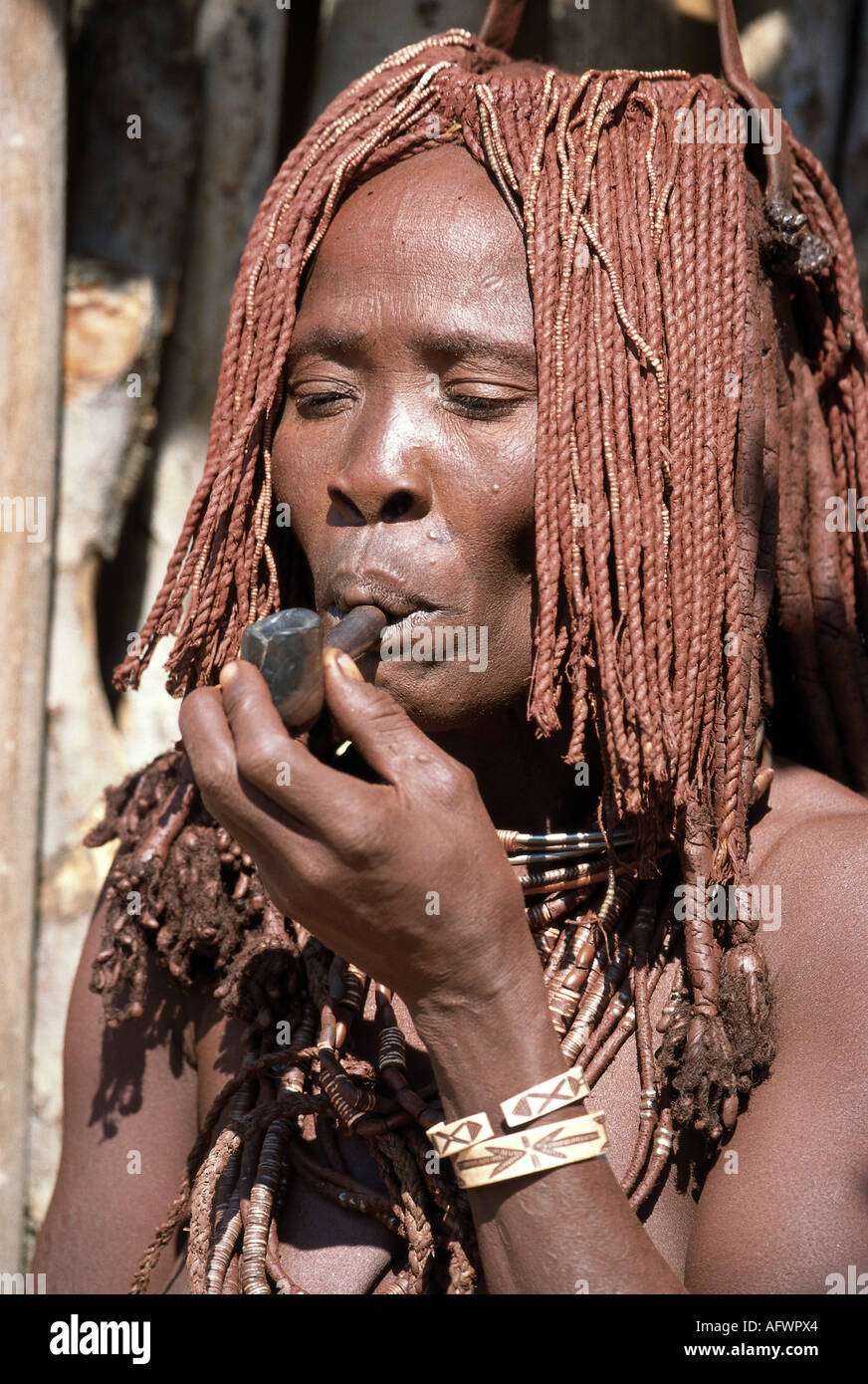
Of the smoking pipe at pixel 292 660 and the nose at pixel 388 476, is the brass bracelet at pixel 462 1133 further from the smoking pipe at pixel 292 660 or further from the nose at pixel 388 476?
the nose at pixel 388 476

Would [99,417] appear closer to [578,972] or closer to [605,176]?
[605,176]

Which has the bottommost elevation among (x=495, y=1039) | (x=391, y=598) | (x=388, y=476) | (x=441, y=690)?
(x=495, y=1039)

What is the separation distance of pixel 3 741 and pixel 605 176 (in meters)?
1.68

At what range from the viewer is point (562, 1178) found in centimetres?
160

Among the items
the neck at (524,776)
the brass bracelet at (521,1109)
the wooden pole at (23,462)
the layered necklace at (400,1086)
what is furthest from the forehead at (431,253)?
the wooden pole at (23,462)

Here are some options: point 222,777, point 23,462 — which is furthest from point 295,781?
point 23,462

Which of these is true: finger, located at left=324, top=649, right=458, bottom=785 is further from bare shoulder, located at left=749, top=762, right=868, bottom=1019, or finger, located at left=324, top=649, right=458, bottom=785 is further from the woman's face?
bare shoulder, located at left=749, top=762, right=868, bottom=1019

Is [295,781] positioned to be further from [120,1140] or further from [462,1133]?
[120,1140]

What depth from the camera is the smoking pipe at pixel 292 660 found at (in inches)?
63.9

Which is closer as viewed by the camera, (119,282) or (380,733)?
(380,733)

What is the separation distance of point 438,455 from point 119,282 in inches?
59.3

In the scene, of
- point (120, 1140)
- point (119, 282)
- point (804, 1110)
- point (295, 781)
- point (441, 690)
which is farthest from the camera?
point (119, 282)

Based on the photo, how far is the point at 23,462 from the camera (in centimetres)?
287

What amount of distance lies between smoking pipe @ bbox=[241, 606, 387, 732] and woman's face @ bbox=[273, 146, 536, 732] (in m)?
0.20
